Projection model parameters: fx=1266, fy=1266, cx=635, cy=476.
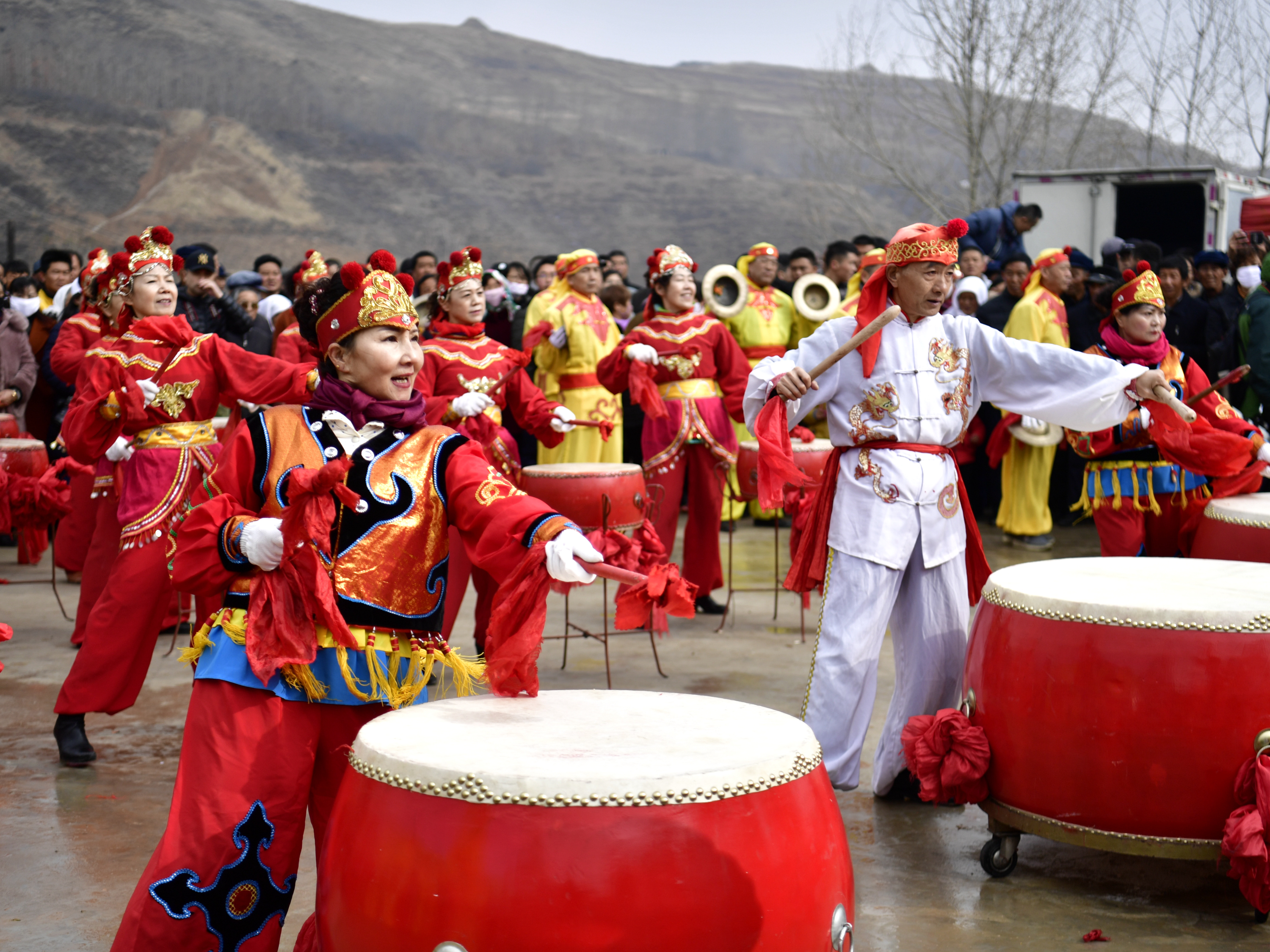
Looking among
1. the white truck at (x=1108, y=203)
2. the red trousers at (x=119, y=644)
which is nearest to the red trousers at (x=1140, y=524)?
the red trousers at (x=119, y=644)

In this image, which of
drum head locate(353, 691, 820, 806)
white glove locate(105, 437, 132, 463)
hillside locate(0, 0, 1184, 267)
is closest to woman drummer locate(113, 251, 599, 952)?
drum head locate(353, 691, 820, 806)

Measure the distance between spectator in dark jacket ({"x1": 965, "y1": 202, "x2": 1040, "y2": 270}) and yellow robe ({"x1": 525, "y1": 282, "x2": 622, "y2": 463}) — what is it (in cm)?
359

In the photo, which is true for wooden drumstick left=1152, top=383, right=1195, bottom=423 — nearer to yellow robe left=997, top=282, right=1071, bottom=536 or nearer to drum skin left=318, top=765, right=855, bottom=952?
drum skin left=318, top=765, right=855, bottom=952

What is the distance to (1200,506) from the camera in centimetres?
466

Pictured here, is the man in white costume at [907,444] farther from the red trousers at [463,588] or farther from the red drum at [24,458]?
the red drum at [24,458]

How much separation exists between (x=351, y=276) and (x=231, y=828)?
1010 millimetres

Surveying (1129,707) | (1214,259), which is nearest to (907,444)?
(1129,707)

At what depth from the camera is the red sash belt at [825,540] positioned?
3.57 metres

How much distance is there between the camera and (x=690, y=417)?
6117 millimetres

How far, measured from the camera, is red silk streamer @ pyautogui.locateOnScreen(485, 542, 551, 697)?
6.86 feet

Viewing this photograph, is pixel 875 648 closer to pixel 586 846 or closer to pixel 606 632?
pixel 606 632

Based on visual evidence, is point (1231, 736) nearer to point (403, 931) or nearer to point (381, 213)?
point (403, 931)

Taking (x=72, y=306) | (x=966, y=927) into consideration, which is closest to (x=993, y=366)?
(x=966, y=927)

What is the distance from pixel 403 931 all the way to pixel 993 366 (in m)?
2.41
